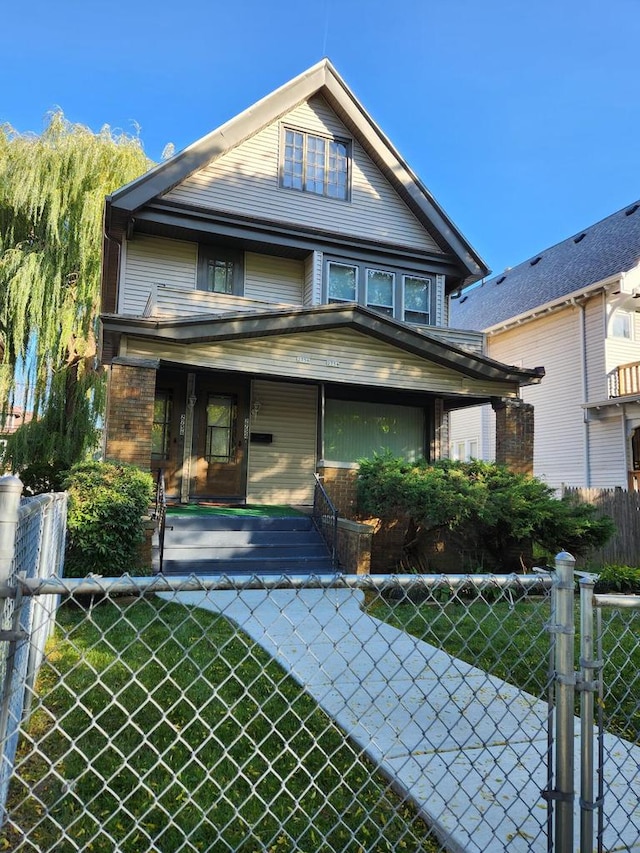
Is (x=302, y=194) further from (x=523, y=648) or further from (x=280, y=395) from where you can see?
(x=523, y=648)

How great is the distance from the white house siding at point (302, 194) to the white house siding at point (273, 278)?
101 centimetres

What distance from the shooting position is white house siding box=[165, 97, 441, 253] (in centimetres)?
1303

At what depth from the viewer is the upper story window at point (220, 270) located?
13102 millimetres

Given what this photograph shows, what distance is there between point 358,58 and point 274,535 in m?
13.1

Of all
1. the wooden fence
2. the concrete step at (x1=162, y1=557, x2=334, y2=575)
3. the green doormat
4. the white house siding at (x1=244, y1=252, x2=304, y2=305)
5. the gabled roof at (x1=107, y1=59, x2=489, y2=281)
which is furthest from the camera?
the white house siding at (x1=244, y1=252, x2=304, y2=305)

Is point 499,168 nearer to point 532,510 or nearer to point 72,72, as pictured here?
point 72,72

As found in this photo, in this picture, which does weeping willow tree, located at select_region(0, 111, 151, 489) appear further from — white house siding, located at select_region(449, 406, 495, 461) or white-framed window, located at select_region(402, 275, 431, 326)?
white house siding, located at select_region(449, 406, 495, 461)

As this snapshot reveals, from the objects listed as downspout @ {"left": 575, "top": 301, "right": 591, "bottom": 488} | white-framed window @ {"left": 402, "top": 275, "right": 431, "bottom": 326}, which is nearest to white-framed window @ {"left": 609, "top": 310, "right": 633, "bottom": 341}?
downspout @ {"left": 575, "top": 301, "right": 591, "bottom": 488}

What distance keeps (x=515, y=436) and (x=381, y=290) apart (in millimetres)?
5003

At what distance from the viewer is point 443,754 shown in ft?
10.6

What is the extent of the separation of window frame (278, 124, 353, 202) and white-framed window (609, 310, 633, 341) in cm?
939

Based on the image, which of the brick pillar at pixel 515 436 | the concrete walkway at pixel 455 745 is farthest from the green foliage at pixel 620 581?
the concrete walkway at pixel 455 745

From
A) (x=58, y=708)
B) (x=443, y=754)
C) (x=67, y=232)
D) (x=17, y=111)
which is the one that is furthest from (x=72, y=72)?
(x=443, y=754)

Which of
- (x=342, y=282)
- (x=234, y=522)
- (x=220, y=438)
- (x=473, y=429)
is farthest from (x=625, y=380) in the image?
(x=234, y=522)
